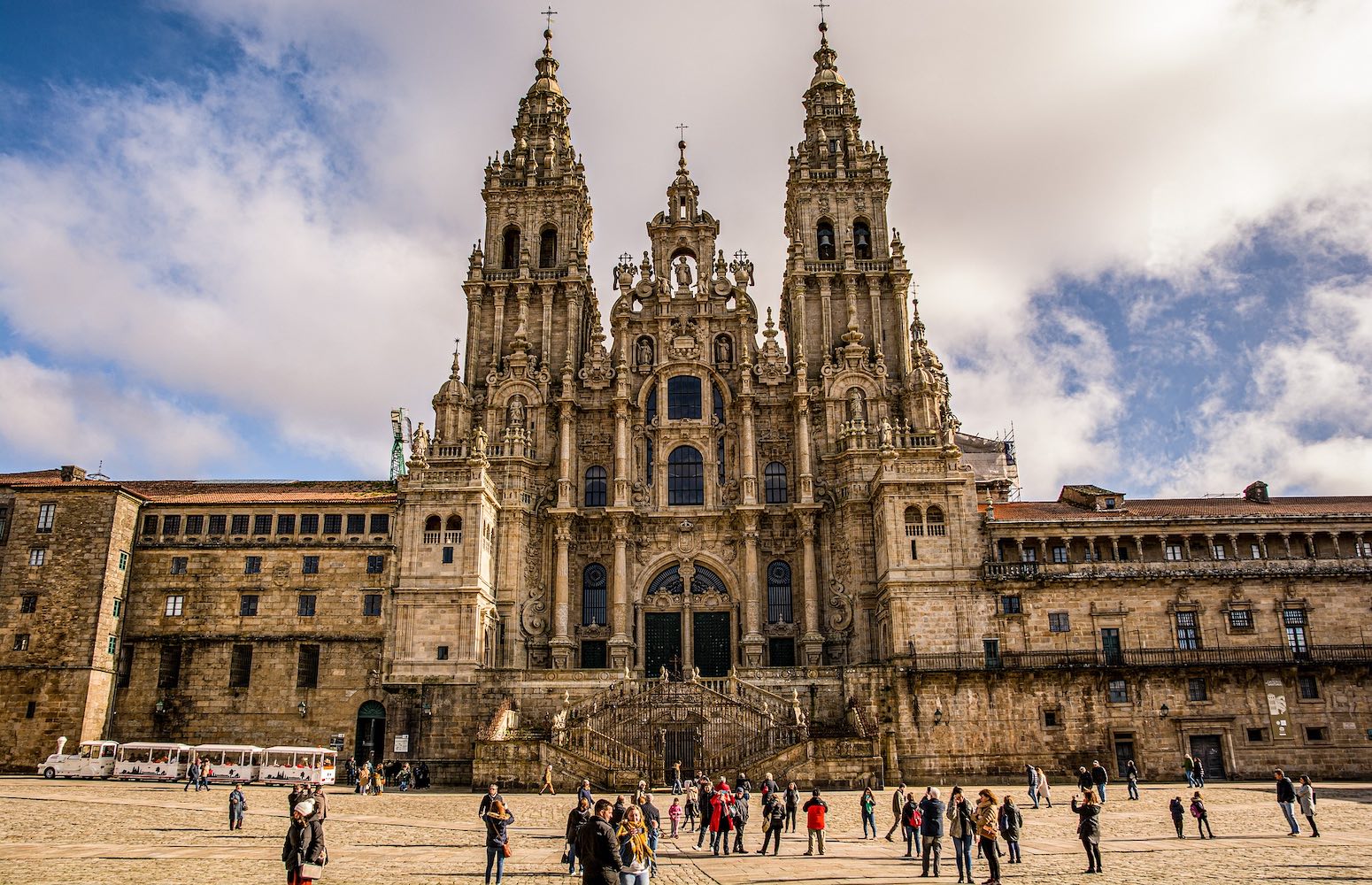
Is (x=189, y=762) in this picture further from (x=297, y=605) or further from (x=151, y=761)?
(x=297, y=605)

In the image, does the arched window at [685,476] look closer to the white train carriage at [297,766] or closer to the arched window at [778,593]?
the arched window at [778,593]

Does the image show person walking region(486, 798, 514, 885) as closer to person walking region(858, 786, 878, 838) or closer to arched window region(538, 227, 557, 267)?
person walking region(858, 786, 878, 838)

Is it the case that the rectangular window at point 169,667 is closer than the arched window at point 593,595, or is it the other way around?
the rectangular window at point 169,667

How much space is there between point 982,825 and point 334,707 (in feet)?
117

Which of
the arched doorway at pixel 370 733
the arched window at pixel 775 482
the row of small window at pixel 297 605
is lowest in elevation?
the arched doorway at pixel 370 733

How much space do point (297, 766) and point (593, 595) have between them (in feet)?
53.1

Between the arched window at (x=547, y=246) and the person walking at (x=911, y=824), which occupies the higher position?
the arched window at (x=547, y=246)

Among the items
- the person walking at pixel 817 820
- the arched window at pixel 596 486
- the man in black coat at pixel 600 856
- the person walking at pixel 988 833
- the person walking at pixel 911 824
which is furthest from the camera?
the arched window at pixel 596 486

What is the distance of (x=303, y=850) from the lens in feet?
47.0

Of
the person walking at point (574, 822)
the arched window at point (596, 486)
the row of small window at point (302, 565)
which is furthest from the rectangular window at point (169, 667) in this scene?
the person walking at point (574, 822)

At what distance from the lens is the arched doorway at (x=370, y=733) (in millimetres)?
47000

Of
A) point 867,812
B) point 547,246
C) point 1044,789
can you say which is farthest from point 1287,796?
point 547,246

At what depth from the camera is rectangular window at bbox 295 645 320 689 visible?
1890 inches

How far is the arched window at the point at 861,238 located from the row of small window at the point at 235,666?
35.0 metres
